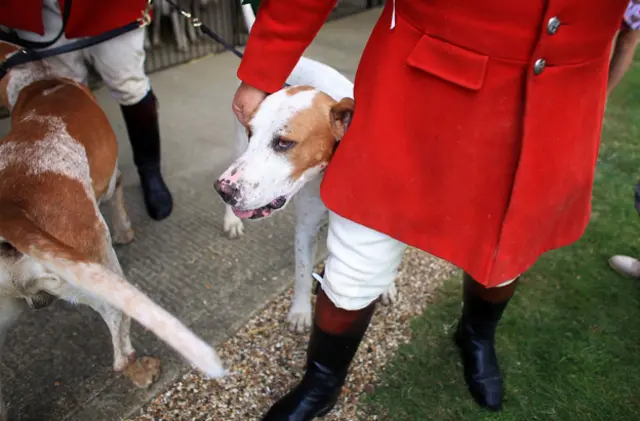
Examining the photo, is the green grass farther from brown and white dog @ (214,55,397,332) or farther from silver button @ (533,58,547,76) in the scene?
silver button @ (533,58,547,76)

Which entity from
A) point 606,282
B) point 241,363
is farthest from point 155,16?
point 606,282

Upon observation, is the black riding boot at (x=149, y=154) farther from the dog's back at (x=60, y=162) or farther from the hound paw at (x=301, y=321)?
the hound paw at (x=301, y=321)

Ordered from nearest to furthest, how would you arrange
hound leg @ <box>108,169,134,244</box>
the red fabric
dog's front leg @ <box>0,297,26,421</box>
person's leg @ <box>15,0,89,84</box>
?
dog's front leg @ <box>0,297,26,421</box>, the red fabric, person's leg @ <box>15,0,89,84</box>, hound leg @ <box>108,169,134,244</box>

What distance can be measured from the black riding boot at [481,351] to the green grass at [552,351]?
0.17ft

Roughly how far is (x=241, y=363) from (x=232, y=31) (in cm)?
433

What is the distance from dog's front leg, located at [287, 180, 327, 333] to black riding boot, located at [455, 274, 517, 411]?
0.64 metres

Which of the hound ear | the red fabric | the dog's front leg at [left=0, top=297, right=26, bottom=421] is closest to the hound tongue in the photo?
the hound ear

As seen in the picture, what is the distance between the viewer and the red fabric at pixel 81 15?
91.0 inches

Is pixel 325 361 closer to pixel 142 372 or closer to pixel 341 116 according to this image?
pixel 142 372

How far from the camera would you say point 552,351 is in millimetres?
2471

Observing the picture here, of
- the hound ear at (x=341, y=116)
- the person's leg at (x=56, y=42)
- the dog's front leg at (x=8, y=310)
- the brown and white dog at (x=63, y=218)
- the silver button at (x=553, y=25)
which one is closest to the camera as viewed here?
the silver button at (x=553, y=25)

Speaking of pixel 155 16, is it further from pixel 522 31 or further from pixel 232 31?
pixel 522 31

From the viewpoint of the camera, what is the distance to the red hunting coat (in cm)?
124

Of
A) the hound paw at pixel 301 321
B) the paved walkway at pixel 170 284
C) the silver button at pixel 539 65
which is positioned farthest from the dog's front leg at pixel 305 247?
the silver button at pixel 539 65
